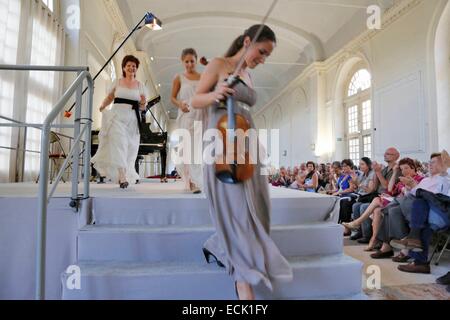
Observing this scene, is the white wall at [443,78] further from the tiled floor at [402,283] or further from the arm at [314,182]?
the tiled floor at [402,283]

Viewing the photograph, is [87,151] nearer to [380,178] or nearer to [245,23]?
[380,178]

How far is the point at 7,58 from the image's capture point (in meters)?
3.48

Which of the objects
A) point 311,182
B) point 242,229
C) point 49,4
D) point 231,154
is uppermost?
point 49,4

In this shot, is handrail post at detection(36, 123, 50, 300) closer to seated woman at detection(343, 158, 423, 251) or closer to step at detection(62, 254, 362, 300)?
step at detection(62, 254, 362, 300)

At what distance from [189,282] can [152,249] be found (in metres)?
0.33

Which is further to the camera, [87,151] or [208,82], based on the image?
[87,151]

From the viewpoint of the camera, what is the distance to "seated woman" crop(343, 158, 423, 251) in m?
3.41

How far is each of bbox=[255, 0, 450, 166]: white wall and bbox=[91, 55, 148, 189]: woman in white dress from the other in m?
5.48

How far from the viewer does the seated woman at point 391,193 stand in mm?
3408

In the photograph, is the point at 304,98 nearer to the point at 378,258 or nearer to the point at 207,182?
the point at 378,258

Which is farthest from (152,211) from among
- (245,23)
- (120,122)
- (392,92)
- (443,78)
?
(245,23)

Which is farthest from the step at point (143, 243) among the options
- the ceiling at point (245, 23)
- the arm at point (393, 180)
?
the ceiling at point (245, 23)

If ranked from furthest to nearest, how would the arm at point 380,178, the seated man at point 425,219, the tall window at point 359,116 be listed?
the tall window at point 359,116
the arm at point 380,178
the seated man at point 425,219

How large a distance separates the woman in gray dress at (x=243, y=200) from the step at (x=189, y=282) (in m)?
0.25
